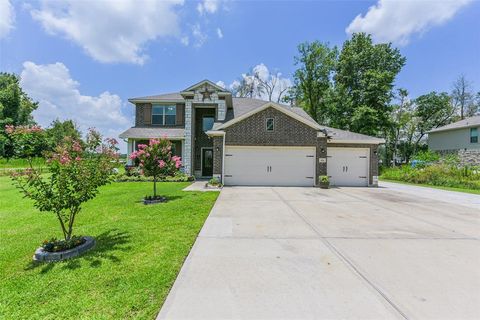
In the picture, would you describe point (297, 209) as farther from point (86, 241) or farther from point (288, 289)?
point (86, 241)

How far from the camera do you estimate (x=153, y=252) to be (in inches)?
164

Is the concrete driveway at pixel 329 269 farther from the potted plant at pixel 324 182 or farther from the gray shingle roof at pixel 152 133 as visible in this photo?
the gray shingle roof at pixel 152 133

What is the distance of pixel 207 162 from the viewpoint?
18203mm

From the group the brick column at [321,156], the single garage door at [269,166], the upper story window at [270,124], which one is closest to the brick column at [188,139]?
the single garage door at [269,166]

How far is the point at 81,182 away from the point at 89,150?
0.77m

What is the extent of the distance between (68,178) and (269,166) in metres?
11.1

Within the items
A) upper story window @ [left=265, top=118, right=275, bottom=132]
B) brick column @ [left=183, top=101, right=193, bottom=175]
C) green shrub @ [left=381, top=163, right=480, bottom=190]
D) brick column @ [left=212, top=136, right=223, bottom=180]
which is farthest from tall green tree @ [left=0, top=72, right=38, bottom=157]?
green shrub @ [left=381, top=163, right=480, bottom=190]

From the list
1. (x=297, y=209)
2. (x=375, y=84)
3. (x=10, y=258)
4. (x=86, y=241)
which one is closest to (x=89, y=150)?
(x=86, y=241)

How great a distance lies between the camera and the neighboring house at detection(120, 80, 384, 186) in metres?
14.1

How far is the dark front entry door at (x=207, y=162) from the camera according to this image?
714 inches

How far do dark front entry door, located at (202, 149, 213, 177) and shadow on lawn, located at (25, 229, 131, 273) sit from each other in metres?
12.9

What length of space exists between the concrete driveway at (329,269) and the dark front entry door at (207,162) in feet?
37.8

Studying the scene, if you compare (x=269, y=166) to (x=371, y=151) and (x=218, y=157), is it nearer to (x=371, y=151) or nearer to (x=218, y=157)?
(x=218, y=157)

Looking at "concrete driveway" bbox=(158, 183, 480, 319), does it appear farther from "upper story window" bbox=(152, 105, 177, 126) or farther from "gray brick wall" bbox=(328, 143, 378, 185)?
"upper story window" bbox=(152, 105, 177, 126)
